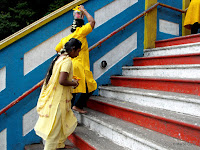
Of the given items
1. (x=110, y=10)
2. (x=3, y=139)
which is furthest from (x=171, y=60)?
(x=3, y=139)

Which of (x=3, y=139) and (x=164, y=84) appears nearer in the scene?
(x=164, y=84)

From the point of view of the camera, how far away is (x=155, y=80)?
2.75m

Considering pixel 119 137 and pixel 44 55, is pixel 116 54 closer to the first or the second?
pixel 44 55

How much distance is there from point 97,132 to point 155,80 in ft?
3.80

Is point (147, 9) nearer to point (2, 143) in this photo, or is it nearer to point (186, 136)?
point (186, 136)

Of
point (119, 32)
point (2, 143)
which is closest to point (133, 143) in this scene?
point (2, 143)

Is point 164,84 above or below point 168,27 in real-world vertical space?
below

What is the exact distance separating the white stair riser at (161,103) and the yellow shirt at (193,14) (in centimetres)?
281

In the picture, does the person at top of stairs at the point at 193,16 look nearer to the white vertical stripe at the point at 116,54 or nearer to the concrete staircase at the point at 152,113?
the concrete staircase at the point at 152,113

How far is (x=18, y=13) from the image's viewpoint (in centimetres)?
692

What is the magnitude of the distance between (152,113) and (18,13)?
6692mm

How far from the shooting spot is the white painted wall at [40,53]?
3.19m

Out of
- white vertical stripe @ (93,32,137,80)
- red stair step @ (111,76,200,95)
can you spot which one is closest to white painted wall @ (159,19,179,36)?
white vertical stripe @ (93,32,137,80)

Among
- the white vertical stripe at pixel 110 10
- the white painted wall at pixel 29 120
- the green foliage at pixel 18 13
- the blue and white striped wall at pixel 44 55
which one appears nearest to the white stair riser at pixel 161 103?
the blue and white striped wall at pixel 44 55
